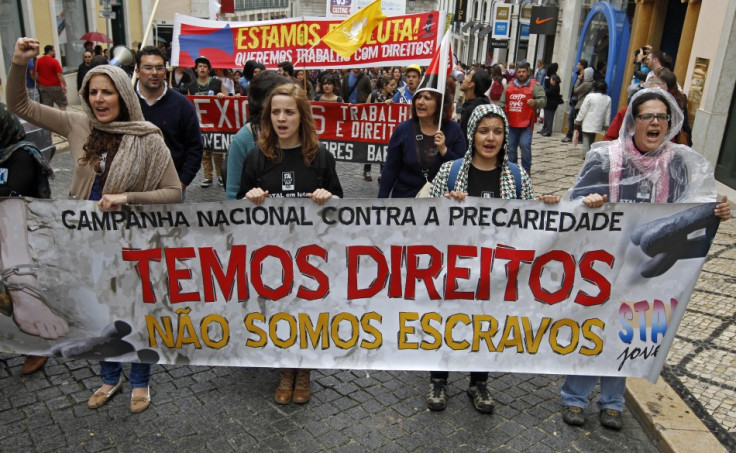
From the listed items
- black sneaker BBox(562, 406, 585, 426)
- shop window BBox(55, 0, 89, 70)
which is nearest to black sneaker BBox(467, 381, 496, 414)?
black sneaker BBox(562, 406, 585, 426)

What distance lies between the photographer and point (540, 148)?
13.0m

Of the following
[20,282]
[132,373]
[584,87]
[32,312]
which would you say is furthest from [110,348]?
[584,87]

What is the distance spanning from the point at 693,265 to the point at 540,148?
32.9ft

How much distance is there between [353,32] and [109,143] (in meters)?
4.14

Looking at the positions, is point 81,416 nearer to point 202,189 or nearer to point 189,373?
point 189,373

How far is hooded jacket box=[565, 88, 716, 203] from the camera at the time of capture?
3.28 m

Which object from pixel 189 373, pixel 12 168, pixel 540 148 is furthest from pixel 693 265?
pixel 540 148

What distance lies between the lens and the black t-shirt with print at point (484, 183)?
347 centimetres

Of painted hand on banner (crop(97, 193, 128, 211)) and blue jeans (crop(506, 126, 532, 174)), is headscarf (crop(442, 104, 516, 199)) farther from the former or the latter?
blue jeans (crop(506, 126, 532, 174))

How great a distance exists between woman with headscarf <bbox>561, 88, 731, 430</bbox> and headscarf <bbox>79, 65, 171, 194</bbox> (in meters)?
2.23

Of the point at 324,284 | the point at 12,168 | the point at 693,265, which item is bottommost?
the point at 324,284

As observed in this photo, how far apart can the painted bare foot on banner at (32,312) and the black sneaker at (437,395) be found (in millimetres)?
2022

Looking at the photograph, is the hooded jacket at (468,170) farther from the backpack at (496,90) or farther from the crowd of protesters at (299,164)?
the backpack at (496,90)

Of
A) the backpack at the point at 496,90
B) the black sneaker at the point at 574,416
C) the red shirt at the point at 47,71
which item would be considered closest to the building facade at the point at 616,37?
the backpack at the point at 496,90
